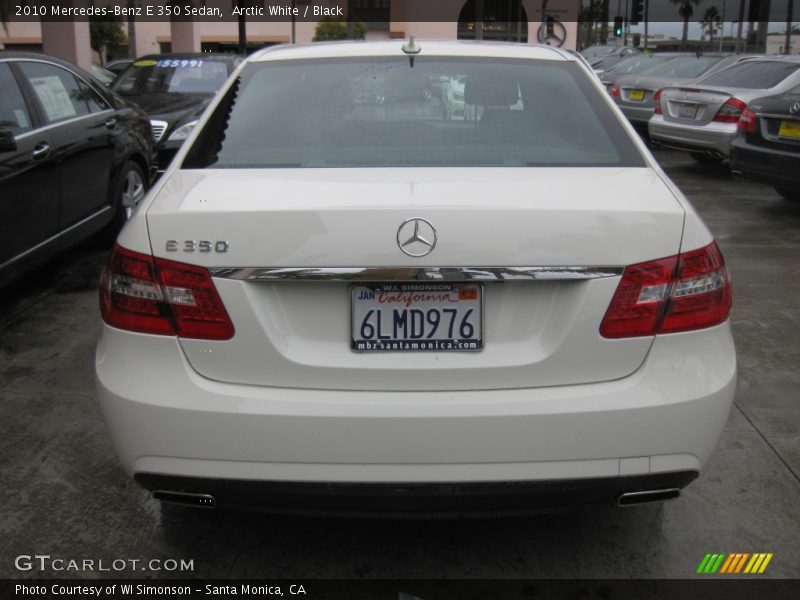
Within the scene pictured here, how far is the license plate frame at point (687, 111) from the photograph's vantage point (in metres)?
11.0

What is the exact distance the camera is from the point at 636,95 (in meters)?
14.0

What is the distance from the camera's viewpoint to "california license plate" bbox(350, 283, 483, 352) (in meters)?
2.33

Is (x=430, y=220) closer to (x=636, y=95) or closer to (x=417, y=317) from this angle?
(x=417, y=317)

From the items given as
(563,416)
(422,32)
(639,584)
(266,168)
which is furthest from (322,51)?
(422,32)

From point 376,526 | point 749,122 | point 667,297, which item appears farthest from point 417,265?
point 749,122

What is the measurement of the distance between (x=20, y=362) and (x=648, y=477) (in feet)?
11.4

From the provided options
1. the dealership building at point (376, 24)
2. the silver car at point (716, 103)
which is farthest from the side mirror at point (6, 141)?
the dealership building at point (376, 24)

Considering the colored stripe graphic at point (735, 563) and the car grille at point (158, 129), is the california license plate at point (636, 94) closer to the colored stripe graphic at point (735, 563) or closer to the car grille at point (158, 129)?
the car grille at point (158, 129)

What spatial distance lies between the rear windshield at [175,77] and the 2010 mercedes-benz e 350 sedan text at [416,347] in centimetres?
827

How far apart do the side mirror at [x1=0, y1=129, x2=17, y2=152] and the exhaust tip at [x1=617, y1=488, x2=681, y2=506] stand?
3.82 meters

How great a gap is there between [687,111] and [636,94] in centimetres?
306

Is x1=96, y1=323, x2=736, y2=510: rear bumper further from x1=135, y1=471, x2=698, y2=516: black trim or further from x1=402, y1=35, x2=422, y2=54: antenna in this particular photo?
x1=402, y1=35, x2=422, y2=54: antenna

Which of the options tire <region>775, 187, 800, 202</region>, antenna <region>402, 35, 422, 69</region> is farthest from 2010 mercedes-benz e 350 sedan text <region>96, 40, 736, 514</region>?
tire <region>775, 187, 800, 202</region>

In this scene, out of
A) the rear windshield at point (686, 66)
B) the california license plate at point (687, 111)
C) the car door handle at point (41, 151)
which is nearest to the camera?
the car door handle at point (41, 151)
